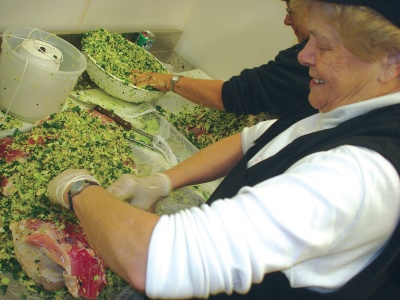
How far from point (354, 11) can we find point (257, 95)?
1.23m

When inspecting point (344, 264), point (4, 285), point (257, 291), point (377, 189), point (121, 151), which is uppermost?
point (377, 189)

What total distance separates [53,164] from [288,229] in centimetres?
103

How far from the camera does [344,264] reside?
2.58 feet

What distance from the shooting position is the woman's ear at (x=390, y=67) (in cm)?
85

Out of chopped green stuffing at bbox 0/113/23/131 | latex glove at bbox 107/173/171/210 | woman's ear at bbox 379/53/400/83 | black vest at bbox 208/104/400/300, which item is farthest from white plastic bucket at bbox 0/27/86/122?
woman's ear at bbox 379/53/400/83

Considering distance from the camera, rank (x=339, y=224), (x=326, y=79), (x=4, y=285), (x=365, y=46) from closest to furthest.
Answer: (x=339, y=224)
(x=365, y=46)
(x=326, y=79)
(x=4, y=285)

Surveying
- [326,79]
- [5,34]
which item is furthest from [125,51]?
[326,79]

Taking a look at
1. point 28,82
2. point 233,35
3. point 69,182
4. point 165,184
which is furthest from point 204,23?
point 69,182

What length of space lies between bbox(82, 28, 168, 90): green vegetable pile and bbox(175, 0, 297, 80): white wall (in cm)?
82

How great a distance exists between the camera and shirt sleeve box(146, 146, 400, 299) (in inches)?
28.2

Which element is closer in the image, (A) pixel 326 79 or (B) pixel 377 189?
(B) pixel 377 189

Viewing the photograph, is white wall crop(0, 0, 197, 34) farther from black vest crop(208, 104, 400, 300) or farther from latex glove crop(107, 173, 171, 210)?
black vest crop(208, 104, 400, 300)

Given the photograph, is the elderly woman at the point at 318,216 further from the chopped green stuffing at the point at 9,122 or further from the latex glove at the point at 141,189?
the chopped green stuffing at the point at 9,122

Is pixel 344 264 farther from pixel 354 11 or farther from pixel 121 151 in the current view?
pixel 121 151
